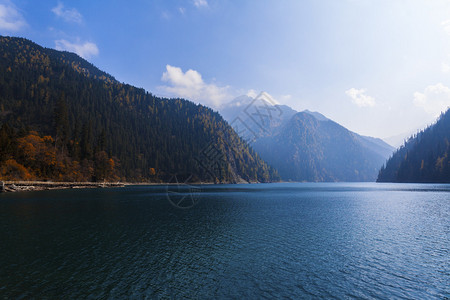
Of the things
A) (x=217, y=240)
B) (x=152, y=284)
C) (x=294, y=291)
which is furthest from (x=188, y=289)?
(x=217, y=240)

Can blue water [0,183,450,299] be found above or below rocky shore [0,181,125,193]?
below

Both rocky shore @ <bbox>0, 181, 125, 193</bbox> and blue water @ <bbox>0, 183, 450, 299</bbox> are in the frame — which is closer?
blue water @ <bbox>0, 183, 450, 299</bbox>

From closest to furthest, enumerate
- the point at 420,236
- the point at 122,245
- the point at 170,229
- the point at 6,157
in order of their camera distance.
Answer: the point at 122,245
the point at 420,236
the point at 170,229
the point at 6,157

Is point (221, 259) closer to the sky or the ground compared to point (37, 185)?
closer to the ground

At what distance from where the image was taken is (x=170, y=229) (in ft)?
125

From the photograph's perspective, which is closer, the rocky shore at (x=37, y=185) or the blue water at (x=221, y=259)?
the blue water at (x=221, y=259)

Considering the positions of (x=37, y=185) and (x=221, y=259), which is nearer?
(x=221, y=259)

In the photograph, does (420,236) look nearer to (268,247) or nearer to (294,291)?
(268,247)

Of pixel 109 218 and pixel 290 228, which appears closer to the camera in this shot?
pixel 290 228

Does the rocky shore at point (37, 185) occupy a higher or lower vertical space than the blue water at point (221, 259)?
higher

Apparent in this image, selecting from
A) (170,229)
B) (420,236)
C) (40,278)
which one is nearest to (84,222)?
(170,229)

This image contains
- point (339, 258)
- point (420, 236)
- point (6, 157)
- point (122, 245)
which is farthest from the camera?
point (6, 157)

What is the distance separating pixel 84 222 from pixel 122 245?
17.8 metres

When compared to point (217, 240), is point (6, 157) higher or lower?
higher
